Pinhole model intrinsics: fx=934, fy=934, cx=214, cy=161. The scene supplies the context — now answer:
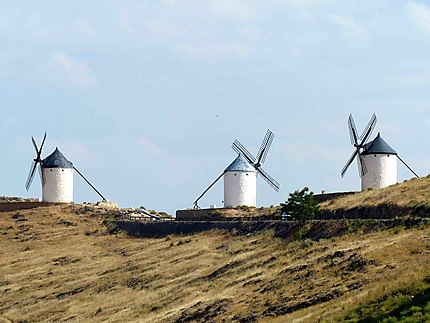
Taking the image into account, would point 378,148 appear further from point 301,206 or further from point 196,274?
point 196,274

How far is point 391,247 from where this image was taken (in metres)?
38.8

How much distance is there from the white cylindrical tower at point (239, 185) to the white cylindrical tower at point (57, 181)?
16430 millimetres

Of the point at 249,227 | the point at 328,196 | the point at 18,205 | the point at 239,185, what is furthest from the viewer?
the point at 18,205

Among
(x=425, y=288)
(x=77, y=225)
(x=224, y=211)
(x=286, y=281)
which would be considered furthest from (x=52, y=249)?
(x=425, y=288)

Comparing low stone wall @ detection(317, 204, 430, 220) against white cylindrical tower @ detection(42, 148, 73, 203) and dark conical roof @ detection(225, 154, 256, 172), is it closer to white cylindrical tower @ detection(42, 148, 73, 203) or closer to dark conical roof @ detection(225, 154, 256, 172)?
dark conical roof @ detection(225, 154, 256, 172)

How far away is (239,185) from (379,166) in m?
12.7

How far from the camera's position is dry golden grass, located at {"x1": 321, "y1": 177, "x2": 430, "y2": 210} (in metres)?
51.0

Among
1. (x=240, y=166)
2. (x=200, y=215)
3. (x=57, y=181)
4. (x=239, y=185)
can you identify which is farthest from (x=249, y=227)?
(x=57, y=181)

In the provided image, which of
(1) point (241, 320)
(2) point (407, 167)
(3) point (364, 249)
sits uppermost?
(2) point (407, 167)

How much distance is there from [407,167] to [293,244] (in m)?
25.0

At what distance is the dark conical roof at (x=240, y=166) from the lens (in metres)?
74.9

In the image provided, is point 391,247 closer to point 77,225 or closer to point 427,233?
point 427,233

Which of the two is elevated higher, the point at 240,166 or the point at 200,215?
the point at 240,166

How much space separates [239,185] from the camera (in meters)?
74.6
